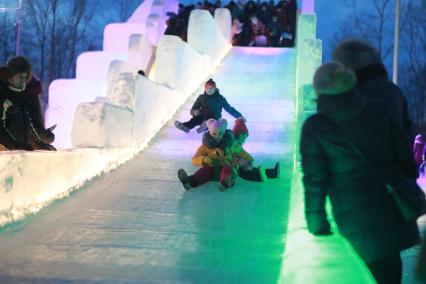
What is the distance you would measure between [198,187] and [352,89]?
3632mm

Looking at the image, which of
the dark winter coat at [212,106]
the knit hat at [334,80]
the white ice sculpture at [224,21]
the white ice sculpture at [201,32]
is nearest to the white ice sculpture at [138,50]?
the white ice sculpture at [201,32]

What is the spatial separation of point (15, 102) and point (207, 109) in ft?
11.7

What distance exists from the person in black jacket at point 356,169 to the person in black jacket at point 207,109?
569 centimetres

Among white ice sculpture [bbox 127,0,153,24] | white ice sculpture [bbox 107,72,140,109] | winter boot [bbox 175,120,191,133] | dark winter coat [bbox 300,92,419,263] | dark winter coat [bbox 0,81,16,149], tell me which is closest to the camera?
dark winter coat [bbox 300,92,419,263]

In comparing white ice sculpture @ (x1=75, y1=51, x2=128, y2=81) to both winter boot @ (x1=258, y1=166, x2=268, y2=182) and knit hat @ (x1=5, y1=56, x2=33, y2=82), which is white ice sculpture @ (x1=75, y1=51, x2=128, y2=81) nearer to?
winter boot @ (x1=258, y1=166, x2=268, y2=182)

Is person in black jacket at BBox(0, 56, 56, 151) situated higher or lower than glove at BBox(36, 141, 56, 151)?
higher

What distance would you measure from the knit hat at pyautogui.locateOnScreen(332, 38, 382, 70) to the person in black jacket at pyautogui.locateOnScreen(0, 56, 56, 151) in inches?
134

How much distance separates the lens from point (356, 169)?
294 centimetres

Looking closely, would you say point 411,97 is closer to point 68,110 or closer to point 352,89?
point 68,110

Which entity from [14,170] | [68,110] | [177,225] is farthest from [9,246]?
[68,110]

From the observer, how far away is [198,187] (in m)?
6.48

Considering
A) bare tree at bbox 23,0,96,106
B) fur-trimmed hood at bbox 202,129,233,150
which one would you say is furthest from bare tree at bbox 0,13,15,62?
fur-trimmed hood at bbox 202,129,233,150

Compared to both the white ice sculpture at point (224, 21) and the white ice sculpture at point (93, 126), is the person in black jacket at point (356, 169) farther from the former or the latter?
the white ice sculpture at point (224, 21)

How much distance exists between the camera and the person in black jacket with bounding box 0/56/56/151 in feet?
18.4
